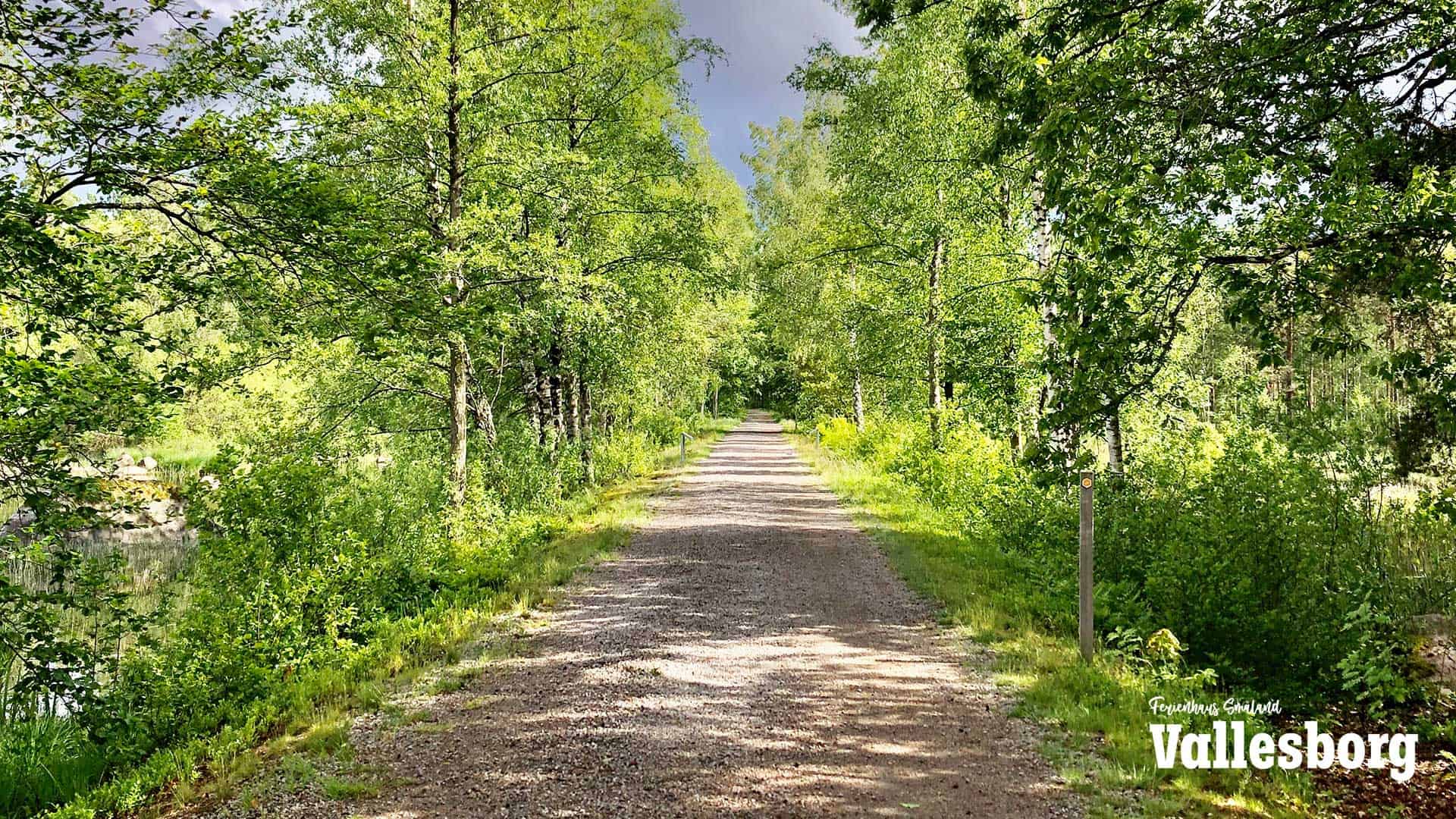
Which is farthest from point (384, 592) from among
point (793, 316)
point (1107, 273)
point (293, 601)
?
point (793, 316)

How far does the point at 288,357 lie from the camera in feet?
37.4

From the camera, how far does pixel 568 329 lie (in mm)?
13281

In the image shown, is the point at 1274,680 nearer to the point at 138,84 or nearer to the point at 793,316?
the point at 138,84

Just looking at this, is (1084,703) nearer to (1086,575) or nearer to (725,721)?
(1086,575)

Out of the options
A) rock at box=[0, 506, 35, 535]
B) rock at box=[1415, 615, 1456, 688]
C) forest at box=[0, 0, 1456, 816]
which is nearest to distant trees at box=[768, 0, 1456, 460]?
forest at box=[0, 0, 1456, 816]

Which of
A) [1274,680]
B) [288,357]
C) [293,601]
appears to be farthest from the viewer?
[288,357]

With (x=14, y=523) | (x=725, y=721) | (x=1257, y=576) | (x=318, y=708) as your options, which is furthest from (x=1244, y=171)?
(x=14, y=523)

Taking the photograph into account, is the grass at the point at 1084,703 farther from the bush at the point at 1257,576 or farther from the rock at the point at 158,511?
the rock at the point at 158,511

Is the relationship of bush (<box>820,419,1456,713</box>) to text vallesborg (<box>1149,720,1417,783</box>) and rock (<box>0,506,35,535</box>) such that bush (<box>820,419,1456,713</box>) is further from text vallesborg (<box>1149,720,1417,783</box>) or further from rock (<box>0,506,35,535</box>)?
rock (<box>0,506,35,535</box>)

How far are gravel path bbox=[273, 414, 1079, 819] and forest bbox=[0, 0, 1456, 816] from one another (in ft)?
1.85

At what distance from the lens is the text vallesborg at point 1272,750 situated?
454 cm

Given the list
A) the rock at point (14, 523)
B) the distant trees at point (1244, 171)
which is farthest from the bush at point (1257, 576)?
the rock at point (14, 523)

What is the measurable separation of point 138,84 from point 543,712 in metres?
5.27

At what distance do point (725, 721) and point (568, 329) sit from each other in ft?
29.9
